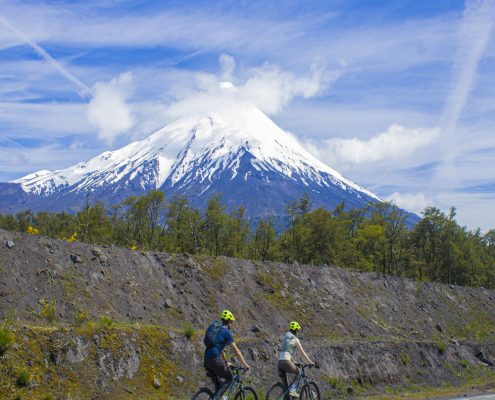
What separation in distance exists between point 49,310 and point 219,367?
11312 mm

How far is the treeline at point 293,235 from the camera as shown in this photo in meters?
62.9

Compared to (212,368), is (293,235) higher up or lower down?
higher up

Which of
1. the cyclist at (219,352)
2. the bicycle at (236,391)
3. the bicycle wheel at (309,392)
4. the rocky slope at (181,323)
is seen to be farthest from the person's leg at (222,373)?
the rocky slope at (181,323)

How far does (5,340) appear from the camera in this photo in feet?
49.9

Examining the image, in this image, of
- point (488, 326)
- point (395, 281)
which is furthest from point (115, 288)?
point (488, 326)

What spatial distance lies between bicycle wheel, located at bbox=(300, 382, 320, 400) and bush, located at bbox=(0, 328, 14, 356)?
8068mm

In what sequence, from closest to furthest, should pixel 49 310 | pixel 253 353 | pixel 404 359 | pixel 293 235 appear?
pixel 253 353 → pixel 49 310 → pixel 404 359 → pixel 293 235

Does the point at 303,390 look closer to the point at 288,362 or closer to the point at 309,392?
the point at 309,392

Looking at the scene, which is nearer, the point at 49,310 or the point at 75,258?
the point at 49,310

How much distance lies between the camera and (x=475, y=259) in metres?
77.2

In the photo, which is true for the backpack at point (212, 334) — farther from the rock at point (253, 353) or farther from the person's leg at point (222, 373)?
the rock at point (253, 353)

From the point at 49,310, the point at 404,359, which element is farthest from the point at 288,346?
the point at 404,359

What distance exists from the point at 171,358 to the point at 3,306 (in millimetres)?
6984

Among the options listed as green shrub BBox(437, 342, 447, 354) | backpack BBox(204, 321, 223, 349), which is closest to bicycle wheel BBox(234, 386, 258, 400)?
backpack BBox(204, 321, 223, 349)
